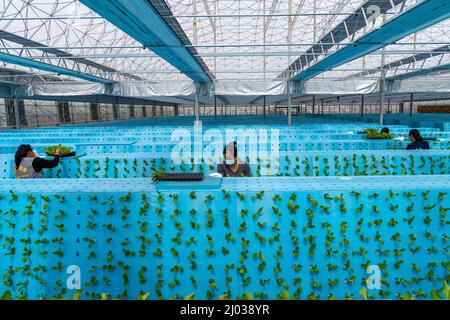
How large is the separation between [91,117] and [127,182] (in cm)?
3019

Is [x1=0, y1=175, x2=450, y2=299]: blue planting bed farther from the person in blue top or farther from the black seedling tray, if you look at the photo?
the person in blue top

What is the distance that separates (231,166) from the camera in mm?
4625

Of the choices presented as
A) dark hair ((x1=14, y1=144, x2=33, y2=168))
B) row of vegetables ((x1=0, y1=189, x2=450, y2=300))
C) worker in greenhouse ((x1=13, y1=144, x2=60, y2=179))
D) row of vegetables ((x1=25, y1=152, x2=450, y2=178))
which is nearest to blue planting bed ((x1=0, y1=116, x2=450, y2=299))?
row of vegetables ((x1=0, y1=189, x2=450, y2=300))

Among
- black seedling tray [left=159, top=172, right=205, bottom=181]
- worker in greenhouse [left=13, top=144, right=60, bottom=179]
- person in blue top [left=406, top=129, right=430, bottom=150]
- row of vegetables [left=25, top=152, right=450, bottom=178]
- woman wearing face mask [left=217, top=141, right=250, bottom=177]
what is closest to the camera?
black seedling tray [left=159, top=172, right=205, bottom=181]

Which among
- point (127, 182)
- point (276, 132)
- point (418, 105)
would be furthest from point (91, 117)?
point (418, 105)

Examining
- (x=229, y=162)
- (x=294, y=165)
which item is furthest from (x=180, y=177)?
(x=294, y=165)

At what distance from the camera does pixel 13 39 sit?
11.1 metres

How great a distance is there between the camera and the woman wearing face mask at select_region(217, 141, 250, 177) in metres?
4.57

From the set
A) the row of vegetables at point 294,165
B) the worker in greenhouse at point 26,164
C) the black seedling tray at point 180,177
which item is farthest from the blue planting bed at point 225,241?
the row of vegetables at point 294,165

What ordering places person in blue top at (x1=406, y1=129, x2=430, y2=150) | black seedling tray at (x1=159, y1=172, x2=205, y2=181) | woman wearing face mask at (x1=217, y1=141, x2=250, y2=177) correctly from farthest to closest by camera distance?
1. person in blue top at (x1=406, y1=129, x2=430, y2=150)
2. woman wearing face mask at (x1=217, y1=141, x2=250, y2=177)
3. black seedling tray at (x1=159, y1=172, x2=205, y2=181)

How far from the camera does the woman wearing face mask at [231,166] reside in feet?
15.0

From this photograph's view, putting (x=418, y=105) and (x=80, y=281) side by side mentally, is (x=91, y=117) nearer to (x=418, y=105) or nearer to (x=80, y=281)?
(x=80, y=281)

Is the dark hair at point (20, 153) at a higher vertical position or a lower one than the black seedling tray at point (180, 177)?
higher

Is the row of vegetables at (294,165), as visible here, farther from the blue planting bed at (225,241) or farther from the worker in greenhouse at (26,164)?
the blue planting bed at (225,241)
